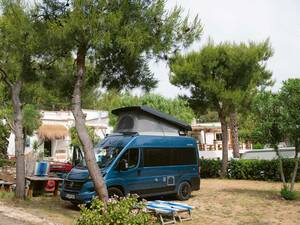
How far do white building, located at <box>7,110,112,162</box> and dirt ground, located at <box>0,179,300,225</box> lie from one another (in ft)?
68.7

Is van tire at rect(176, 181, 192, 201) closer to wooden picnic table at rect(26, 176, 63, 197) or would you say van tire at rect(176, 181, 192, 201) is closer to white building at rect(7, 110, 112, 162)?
wooden picnic table at rect(26, 176, 63, 197)

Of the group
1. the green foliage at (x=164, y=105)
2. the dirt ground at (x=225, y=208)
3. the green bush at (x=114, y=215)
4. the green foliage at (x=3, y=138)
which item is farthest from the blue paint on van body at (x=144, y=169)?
the green foliage at (x=164, y=105)

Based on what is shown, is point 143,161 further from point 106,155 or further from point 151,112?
point 151,112

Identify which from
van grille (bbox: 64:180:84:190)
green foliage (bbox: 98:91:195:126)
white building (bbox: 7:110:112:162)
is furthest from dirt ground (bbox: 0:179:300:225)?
Answer: white building (bbox: 7:110:112:162)

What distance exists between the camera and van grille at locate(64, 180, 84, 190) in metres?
12.1

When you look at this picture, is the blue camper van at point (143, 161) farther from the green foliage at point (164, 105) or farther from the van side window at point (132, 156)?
the green foliage at point (164, 105)

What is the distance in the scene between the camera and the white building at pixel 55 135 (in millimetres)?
35531

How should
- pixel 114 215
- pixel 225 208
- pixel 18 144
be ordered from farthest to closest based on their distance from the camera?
pixel 18 144 < pixel 225 208 < pixel 114 215

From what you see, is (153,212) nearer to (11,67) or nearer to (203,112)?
(11,67)

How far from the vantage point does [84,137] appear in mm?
9602

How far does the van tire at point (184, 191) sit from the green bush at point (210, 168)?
30.1 feet

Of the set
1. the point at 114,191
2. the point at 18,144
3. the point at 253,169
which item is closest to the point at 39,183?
the point at 18,144

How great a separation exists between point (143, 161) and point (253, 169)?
10.1 m

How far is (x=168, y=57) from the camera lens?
10.1 meters
